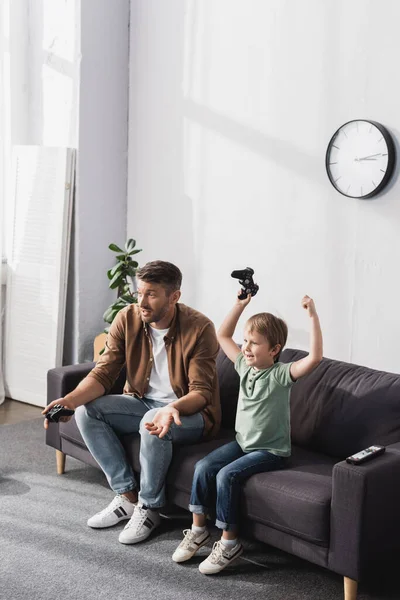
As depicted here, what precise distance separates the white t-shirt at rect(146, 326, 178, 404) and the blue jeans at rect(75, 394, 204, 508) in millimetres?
42

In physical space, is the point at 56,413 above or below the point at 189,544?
above

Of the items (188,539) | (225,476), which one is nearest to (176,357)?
(225,476)

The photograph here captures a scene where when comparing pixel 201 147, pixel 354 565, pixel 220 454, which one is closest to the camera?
pixel 354 565

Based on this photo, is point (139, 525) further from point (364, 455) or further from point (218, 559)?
point (364, 455)

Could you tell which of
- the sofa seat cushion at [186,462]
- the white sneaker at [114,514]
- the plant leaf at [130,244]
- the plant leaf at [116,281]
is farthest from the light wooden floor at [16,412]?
the sofa seat cushion at [186,462]

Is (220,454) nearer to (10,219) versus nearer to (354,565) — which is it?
(354,565)

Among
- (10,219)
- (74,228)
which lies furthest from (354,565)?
(10,219)

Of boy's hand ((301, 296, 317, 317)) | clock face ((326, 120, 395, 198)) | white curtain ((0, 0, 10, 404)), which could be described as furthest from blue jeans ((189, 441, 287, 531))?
white curtain ((0, 0, 10, 404))

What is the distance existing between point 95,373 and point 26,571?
0.89 m

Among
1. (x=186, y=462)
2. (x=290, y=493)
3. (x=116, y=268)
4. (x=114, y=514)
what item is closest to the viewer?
(x=290, y=493)

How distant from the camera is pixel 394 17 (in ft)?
11.4

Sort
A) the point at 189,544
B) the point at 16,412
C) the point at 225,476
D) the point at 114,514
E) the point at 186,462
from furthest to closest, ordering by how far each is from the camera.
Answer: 1. the point at 16,412
2. the point at 114,514
3. the point at 186,462
4. the point at 189,544
5. the point at 225,476

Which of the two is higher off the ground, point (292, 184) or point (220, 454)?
point (292, 184)

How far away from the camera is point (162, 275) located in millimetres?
3268
